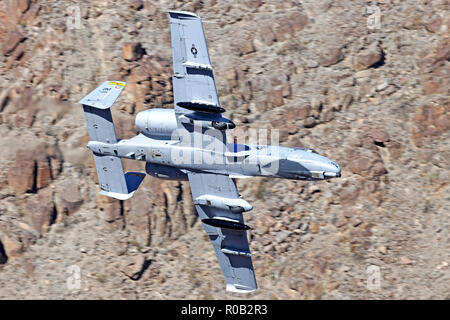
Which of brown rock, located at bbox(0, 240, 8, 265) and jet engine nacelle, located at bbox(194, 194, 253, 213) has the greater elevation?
jet engine nacelle, located at bbox(194, 194, 253, 213)

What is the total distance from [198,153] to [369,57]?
2590 cm

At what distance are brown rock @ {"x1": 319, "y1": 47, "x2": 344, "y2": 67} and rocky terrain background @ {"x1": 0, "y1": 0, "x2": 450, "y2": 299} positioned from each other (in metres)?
0.12

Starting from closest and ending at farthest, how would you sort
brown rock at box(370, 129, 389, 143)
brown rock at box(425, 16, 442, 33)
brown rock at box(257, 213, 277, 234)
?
brown rock at box(257, 213, 277, 234) < brown rock at box(370, 129, 389, 143) < brown rock at box(425, 16, 442, 33)

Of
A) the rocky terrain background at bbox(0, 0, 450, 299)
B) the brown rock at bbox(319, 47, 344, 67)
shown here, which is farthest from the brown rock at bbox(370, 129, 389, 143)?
the brown rock at bbox(319, 47, 344, 67)

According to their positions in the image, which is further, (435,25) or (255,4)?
(255,4)

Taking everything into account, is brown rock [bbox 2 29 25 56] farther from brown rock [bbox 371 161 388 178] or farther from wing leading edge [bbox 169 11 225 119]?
brown rock [bbox 371 161 388 178]

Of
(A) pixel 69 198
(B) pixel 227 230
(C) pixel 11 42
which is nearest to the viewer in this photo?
(B) pixel 227 230

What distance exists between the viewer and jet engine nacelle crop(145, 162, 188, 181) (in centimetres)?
4591

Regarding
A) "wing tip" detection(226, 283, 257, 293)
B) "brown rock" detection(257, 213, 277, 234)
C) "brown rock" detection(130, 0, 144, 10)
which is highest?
"brown rock" detection(130, 0, 144, 10)

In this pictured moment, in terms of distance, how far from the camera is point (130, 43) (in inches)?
2514

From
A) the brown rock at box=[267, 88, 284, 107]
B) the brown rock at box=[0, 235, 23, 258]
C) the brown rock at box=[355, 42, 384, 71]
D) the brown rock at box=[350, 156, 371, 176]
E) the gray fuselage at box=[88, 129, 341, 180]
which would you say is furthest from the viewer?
the brown rock at box=[355, 42, 384, 71]

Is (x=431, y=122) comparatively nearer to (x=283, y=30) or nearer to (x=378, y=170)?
(x=378, y=170)

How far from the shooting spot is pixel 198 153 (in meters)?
44.9

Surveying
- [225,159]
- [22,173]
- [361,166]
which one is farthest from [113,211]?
[361,166]
